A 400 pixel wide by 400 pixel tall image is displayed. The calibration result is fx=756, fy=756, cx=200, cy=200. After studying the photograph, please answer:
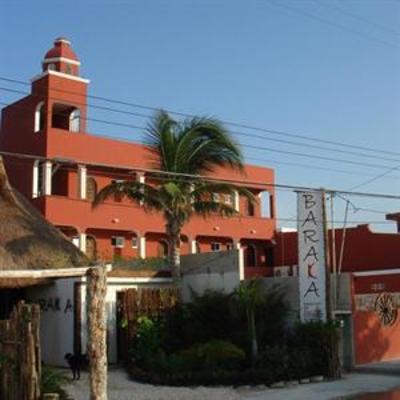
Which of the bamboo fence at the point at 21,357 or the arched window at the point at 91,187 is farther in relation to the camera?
the arched window at the point at 91,187

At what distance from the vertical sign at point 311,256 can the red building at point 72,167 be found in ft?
38.8

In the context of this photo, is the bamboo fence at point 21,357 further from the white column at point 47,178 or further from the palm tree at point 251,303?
the white column at point 47,178

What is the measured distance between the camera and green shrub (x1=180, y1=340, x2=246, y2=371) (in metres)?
18.2

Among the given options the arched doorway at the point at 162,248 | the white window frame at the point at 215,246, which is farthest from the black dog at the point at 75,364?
the white window frame at the point at 215,246

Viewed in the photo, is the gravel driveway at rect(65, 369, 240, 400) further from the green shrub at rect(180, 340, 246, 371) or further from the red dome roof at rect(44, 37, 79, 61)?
the red dome roof at rect(44, 37, 79, 61)

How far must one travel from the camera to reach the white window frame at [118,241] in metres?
36.3

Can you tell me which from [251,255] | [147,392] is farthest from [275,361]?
[251,255]

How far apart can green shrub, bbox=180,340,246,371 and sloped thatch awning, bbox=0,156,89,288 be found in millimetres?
4537

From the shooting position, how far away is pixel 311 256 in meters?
20.2

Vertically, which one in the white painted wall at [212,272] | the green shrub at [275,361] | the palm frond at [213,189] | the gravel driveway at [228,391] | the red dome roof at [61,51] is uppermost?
the red dome roof at [61,51]

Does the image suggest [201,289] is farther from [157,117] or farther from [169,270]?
[157,117]

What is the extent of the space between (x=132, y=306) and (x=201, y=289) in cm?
232

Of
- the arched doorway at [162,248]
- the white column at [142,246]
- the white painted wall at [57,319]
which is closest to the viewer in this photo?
the white painted wall at [57,319]

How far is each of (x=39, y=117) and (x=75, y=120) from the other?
192cm
